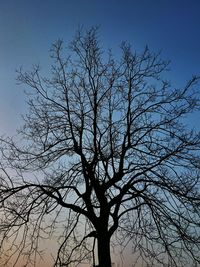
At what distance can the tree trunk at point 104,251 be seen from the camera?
1373 centimetres

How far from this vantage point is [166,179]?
14.3 metres

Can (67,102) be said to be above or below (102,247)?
above

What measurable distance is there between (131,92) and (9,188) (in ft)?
15.6

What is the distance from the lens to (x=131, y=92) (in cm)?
1550

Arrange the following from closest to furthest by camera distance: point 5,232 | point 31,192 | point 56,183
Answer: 1. point 5,232
2. point 31,192
3. point 56,183

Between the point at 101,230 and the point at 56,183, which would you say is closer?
the point at 101,230

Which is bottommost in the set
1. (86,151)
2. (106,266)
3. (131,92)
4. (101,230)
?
(106,266)

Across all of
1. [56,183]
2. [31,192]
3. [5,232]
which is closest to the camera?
[5,232]

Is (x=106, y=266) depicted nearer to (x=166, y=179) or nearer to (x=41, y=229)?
(x=41, y=229)

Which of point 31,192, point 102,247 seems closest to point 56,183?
point 31,192

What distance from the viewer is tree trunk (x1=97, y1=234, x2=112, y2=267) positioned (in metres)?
13.7

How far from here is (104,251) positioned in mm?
13883

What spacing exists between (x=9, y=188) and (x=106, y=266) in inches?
133

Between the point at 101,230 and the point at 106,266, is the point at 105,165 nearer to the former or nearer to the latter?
the point at 101,230
